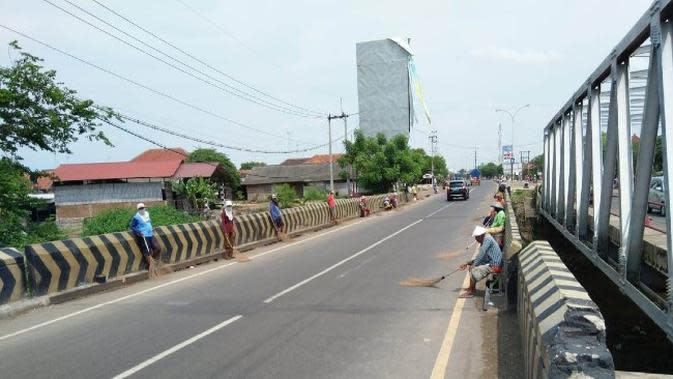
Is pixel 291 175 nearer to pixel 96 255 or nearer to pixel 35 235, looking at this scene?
pixel 35 235

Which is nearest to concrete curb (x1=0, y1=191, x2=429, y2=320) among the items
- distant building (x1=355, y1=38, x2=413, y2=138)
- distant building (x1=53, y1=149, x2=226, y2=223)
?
distant building (x1=53, y1=149, x2=226, y2=223)

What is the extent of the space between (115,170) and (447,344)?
50382 mm

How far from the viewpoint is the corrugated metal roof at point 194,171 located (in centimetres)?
5159

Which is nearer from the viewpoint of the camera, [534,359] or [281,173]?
[534,359]

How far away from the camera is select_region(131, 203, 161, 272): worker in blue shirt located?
1291 cm

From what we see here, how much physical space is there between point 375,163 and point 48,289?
49.3 m

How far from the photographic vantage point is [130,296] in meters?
10.6

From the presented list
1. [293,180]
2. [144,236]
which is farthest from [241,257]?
[293,180]

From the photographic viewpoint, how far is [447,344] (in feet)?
22.0

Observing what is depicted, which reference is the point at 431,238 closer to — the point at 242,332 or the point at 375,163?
the point at 242,332

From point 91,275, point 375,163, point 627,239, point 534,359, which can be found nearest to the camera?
point 534,359

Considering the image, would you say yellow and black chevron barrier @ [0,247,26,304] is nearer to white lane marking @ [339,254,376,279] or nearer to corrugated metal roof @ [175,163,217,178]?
white lane marking @ [339,254,376,279]

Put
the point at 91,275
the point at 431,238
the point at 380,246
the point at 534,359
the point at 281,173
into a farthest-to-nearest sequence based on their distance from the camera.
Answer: the point at 281,173 < the point at 431,238 < the point at 380,246 < the point at 91,275 < the point at 534,359

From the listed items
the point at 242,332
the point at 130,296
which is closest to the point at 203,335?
the point at 242,332
